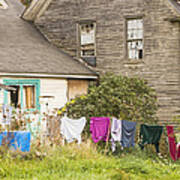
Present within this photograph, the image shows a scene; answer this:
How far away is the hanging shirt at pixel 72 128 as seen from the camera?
13.8m

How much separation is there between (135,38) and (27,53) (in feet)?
14.2

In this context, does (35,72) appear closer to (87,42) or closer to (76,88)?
(76,88)

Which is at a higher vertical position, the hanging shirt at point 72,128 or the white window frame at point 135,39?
the white window frame at point 135,39

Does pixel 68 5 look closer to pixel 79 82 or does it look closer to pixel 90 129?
pixel 79 82

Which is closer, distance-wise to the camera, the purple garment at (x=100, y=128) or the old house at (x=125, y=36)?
the purple garment at (x=100, y=128)

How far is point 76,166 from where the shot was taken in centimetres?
1057

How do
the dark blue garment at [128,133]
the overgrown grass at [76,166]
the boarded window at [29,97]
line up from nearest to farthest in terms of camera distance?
the overgrown grass at [76,166] < the dark blue garment at [128,133] < the boarded window at [29,97]

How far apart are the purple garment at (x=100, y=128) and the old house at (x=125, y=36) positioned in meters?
4.20

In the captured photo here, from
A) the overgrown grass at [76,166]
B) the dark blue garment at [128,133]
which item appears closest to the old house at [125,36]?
the dark blue garment at [128,133]

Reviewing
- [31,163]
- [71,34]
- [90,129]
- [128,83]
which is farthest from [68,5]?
[31,163]

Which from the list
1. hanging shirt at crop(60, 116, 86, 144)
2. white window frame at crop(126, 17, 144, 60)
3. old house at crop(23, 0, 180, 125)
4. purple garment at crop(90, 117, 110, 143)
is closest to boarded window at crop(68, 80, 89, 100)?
old house at crop(23, 0, 180, 125)

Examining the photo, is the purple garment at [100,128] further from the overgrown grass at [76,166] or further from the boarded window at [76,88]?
the boarded window at [76,88]

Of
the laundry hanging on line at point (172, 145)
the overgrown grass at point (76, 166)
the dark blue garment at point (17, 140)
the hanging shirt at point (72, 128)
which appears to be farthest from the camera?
the hanging shirt at point (72, 128)

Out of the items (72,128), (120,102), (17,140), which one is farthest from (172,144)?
(17,140)
